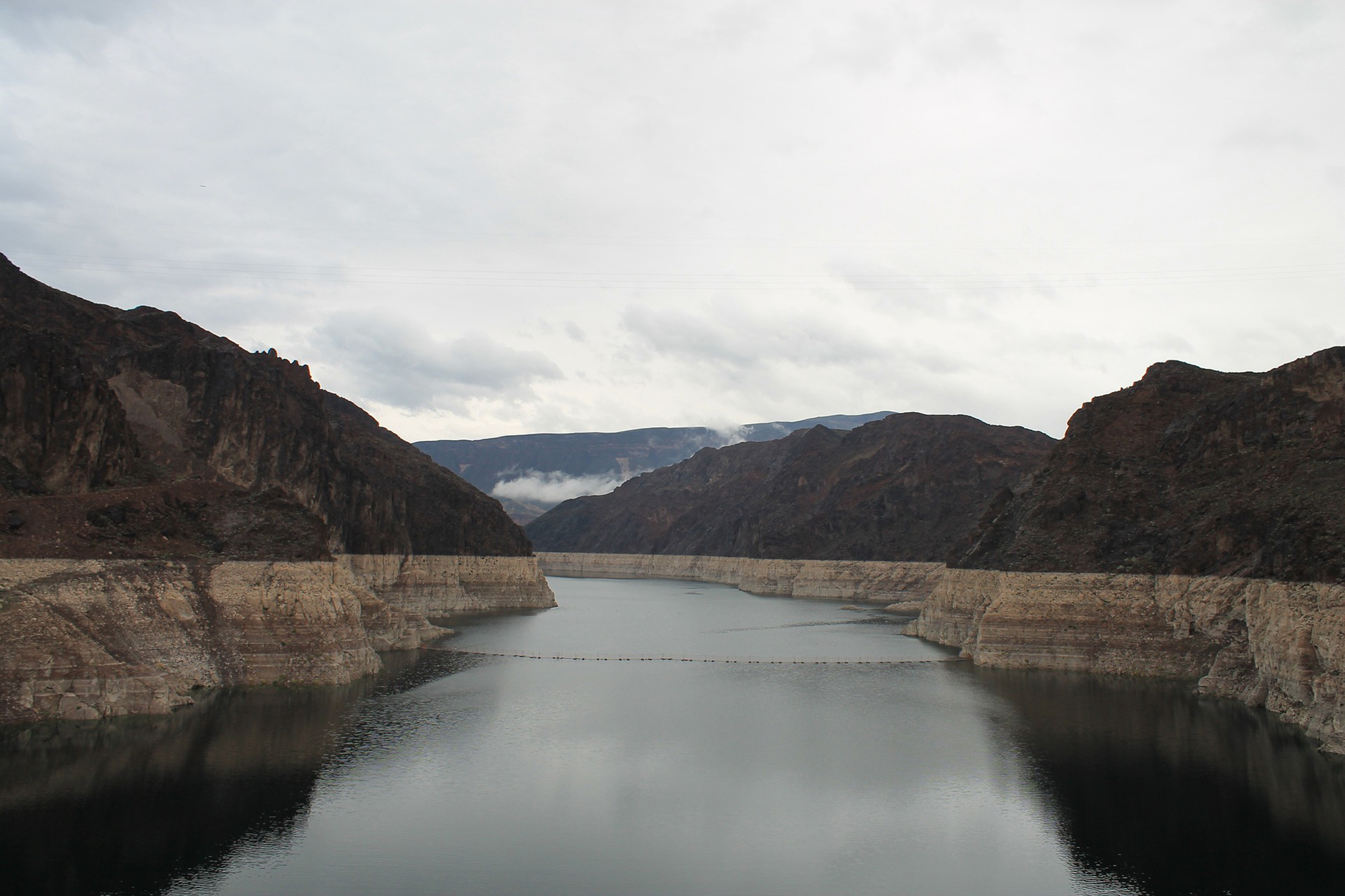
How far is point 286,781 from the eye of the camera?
38.7 m

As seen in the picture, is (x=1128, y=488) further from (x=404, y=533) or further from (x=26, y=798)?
(x=404, y=533)

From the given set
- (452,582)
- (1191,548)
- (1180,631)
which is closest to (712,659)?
(1180,631)

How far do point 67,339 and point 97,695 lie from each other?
46339 mm

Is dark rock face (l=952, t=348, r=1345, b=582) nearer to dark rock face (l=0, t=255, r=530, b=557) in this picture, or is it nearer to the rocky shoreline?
the rocky shoreline

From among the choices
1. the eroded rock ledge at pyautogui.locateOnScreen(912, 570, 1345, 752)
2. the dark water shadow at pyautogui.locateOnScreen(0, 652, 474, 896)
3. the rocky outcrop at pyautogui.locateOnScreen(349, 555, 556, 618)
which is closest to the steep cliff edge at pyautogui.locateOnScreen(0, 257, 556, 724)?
the dark water shadow at pyautogui.locateOnScreen(0, 652, 474, 896)

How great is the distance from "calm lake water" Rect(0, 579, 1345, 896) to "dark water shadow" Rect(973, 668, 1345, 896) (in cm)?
15

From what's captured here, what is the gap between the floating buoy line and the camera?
80.6 metres

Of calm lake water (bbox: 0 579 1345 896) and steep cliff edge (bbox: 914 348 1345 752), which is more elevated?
steep cliff edge (bbox: 914 348 1345 752)

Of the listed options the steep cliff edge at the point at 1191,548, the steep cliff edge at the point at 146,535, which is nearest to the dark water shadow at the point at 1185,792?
the steep cliff edge at the point at 1191,548

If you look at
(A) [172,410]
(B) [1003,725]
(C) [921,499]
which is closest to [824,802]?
(B) [1003,725]

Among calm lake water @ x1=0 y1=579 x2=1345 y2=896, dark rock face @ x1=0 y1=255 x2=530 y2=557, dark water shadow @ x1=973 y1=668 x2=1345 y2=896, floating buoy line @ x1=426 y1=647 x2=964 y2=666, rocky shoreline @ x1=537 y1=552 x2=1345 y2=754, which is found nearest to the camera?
calm lake water @ x1=0 y1=579 x2=1345 y2=896

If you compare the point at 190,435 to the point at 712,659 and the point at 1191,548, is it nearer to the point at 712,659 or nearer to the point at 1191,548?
the point at 712,659

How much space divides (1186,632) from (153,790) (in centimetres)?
5884

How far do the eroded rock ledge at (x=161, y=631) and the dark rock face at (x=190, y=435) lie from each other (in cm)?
232
